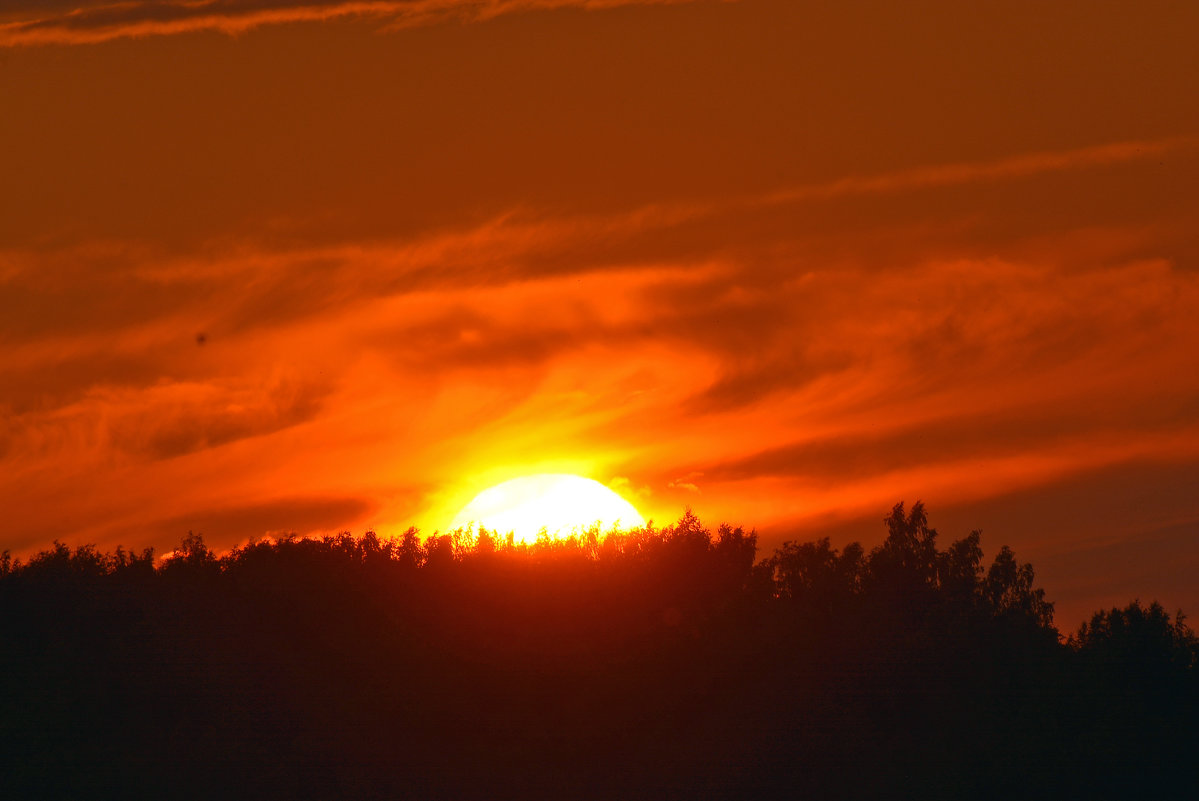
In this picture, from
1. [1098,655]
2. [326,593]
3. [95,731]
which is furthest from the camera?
Result: [1098,655]

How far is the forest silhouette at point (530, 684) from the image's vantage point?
144 ft

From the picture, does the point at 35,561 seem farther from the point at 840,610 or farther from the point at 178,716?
the point at 840,610

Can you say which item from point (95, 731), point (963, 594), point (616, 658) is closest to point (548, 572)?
point (616, 658)

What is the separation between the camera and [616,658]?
50.1 m

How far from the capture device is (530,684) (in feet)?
161

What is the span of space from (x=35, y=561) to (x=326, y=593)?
1005cm

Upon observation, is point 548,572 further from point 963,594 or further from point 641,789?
point 963,594

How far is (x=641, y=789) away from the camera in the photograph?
4644 cm

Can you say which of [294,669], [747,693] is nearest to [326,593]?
[294,669]

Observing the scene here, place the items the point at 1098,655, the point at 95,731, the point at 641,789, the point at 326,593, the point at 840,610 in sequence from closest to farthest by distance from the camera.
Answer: the point at 95,731 < the point at 641,789 < the point at 326,593 < the point at 840,610 < the point at 1098,655

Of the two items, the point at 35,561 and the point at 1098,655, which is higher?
the point at 35,561

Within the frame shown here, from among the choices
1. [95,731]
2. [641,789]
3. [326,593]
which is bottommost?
[641,789]

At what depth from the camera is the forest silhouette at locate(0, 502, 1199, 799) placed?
43.8 meters

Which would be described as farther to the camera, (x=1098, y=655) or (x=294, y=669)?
(x=1098, y=655)
